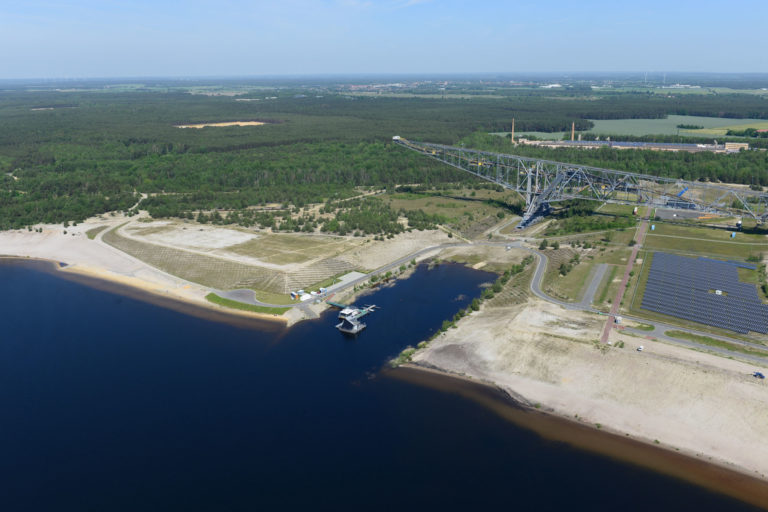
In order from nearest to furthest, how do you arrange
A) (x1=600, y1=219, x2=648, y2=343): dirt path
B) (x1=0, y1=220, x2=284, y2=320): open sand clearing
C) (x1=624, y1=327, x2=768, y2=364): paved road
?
1. (x1=624, y1=327, x2=768, y2=364): paved road
2. (x1=600, y1=219, x2=648, y2=343): dirt path
3. (x1=0, y1=220, x2=284, y2=320): open sand clearing

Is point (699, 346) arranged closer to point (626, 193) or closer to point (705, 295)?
point (705, 295)

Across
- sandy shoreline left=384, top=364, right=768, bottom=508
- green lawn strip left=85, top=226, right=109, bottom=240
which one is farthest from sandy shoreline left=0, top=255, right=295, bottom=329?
sandy shoreline left=384, top=364, right=768, bottom=508

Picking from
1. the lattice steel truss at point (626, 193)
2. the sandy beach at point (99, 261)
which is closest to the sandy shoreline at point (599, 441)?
the sandy beach at point (99, 261)

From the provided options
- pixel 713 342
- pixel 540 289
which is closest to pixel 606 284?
pixel 540 289

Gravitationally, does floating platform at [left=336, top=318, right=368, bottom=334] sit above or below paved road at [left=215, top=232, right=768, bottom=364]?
below

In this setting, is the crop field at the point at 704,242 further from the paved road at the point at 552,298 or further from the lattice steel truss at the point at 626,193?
the paved road at the point at 552,298

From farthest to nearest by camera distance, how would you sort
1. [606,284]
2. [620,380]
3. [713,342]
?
[606,284], [713,342], [620,380]

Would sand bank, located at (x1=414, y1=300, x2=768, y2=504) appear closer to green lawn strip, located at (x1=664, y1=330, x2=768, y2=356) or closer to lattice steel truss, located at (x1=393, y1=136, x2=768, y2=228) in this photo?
green lawn strip, located at (x1=664, y1=330, x2=768, y2=356)
